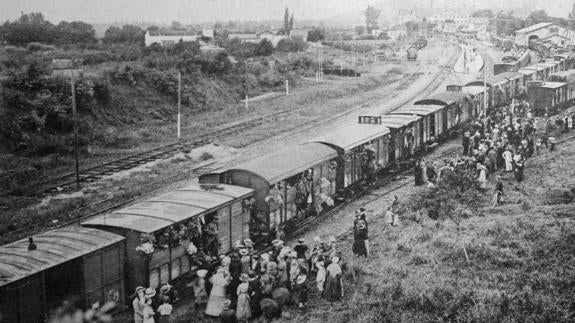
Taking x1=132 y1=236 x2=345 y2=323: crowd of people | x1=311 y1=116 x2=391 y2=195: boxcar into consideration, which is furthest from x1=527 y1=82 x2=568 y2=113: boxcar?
x1=132 y1=236 x2=345 y2=323: crowd of people

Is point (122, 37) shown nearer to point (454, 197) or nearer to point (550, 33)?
point (454, 197)

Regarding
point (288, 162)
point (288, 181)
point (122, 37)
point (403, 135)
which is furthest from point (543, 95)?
point (122, 37)

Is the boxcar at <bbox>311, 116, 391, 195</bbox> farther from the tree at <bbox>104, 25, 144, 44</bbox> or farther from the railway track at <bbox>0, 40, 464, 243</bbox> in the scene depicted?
the tree at <bbox>104, 25, 144, 44</bbox>

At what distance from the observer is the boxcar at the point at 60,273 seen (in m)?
10.3

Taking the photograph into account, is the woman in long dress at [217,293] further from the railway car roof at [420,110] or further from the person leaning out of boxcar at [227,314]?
the railway car roof at [420,110]

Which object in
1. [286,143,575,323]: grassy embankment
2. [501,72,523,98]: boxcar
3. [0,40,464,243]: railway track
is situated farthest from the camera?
[501,72,523,98]: boxcar

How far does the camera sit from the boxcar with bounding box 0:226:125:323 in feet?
33.8

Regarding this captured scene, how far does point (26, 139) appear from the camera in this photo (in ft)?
89.9

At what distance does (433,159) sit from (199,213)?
56.1 ft

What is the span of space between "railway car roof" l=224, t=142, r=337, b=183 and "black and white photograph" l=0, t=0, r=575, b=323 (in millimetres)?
88

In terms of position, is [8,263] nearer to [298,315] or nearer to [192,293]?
[192,293]

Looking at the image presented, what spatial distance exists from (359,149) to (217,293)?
11.1 meters

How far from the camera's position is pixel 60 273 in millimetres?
11211

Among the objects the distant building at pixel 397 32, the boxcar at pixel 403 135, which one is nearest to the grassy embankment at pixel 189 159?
the boxcar at pixel 403 135
